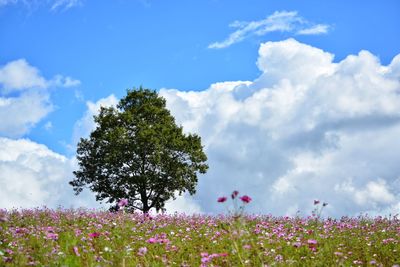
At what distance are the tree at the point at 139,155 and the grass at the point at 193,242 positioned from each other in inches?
544

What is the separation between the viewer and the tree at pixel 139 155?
1148 inches

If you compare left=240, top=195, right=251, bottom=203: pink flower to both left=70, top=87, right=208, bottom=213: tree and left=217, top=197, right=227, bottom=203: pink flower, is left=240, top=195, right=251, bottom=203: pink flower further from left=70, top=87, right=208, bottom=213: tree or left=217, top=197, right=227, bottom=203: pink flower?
left=70, top=87, right=208, bottom=213: tree

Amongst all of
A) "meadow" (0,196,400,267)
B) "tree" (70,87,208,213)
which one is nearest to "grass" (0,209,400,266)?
"meadow" (0,196,400,267)

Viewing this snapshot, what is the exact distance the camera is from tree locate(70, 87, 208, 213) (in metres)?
29.2

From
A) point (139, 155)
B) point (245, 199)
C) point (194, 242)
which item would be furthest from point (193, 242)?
point (139, 155)

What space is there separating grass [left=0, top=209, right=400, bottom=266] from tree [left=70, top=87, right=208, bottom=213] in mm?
13819

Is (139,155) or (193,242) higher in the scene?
(139,155)

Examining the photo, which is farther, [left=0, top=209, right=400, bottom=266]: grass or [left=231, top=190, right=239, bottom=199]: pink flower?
[left=0, top=209, right=400, bottom=266]: grass

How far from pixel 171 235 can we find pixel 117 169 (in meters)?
18.9

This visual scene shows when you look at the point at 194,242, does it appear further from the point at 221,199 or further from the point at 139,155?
the point at 139,155

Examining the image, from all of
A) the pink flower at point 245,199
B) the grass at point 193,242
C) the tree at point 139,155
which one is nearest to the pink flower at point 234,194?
the pink flower at point 245,199

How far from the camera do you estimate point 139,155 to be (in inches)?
1163

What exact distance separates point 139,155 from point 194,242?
19404mm

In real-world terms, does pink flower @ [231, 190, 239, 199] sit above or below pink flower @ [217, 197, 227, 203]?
above
